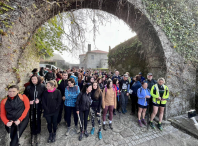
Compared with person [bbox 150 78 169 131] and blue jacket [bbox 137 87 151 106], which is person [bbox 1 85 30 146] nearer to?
blue jacket [bbox 137 87 151 106]

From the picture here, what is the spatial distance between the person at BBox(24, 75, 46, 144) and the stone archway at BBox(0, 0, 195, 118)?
0.57 metres

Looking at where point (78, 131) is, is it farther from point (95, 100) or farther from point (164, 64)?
point (164, 64)

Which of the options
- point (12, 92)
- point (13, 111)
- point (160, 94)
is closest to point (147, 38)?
point (160, 94)

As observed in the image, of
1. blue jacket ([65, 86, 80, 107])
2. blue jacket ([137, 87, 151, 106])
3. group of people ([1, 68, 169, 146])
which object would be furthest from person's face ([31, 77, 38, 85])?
blue jacket ([137, 87, 151, 106])

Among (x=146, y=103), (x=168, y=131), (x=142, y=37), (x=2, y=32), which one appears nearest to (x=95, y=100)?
(x=146, y=103)

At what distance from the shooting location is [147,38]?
450 cm

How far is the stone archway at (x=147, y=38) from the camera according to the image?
2854 millimetres

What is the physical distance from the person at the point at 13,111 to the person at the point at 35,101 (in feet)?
1.26

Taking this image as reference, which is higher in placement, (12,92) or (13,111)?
(12,92)

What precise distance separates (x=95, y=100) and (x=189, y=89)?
15.6 feet

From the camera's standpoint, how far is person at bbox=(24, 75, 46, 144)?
2.71m

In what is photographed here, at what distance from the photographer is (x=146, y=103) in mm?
3641

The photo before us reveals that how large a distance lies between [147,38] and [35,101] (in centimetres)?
536

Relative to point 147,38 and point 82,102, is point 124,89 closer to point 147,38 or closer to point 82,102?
point 82,102
